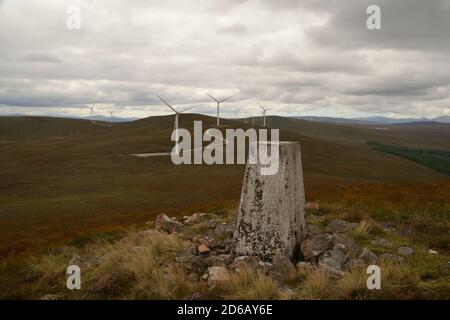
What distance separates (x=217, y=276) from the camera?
9.19m

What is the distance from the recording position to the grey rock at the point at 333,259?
9.66m

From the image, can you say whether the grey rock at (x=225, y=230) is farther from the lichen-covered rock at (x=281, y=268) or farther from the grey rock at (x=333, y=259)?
the grey rock at (x=333, y=259)

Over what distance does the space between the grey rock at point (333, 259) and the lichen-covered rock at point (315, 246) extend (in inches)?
12.0

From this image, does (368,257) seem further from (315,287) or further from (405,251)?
(315,287)

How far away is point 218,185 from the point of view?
48.3 m

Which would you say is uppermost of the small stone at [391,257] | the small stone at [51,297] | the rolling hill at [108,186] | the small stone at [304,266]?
the small stone at [391,257]

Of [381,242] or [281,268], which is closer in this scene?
[281,268]

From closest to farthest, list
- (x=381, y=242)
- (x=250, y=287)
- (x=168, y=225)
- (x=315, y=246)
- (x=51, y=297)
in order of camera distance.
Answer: (x=250, y=287), (x=51, y=297), (x=315, y=246), (x=381, y=242), (x=168, y=225)

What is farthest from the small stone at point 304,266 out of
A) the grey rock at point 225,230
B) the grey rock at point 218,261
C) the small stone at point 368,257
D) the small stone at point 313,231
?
the grey rock at point 225,230

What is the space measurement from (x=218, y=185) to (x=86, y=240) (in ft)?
103

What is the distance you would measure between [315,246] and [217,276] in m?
2.98

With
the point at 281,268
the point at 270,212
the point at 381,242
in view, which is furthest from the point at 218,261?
the point at 381,242
